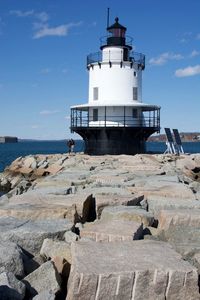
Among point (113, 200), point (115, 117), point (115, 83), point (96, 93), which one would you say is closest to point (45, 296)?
point (113, 200)

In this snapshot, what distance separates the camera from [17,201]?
26.8ft

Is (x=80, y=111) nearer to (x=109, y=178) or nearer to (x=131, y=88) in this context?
(x=131, y=88)

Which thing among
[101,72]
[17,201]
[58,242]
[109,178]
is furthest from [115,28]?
[58,242]

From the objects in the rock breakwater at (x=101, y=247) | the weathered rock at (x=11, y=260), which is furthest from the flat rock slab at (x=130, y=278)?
the weathered rock at (x=11, y=260)

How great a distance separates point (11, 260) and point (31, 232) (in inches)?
35.5

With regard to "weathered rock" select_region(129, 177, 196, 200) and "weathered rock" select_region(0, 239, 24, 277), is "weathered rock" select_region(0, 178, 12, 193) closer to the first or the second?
"weathered rock" select_region(129, 177, 196, 200)

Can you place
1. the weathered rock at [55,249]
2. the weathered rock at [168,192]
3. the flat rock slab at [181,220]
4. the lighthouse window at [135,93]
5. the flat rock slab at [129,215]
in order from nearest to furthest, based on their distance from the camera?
the weathered rock at [55,249] → the flat rock slab at [181,220] → the flat rock slab at [129,215] → the weathered rock at [168,192] → the lighthouse window at [135,93]

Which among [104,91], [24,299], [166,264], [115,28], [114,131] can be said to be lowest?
[24,299]

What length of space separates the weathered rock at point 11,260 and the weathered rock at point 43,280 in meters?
0.15

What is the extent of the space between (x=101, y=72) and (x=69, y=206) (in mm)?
19011

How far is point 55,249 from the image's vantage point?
201 inches

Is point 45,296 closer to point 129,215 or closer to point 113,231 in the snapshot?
point 113,231

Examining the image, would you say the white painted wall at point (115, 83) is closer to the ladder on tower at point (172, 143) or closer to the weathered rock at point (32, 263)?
the ladder on tower at point (172, 143)

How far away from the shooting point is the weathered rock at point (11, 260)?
451 centimetres
